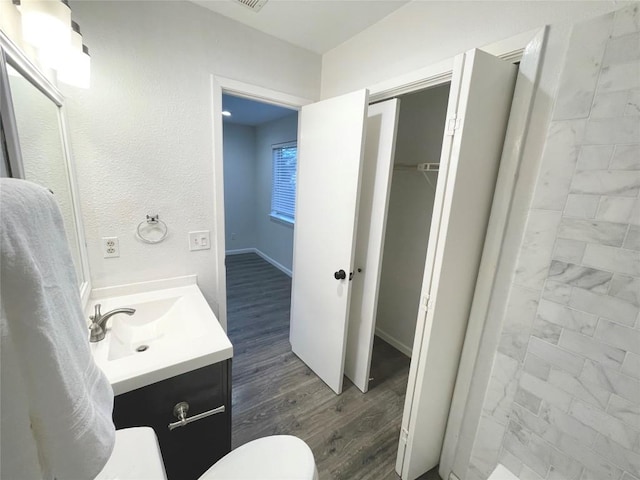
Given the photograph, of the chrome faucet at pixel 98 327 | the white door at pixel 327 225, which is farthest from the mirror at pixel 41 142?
the white door at pixel 327 225

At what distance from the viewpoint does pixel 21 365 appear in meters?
0.39

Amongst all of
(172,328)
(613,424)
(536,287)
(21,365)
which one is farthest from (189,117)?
(613,424)

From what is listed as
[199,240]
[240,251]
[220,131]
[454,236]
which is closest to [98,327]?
[199,240]

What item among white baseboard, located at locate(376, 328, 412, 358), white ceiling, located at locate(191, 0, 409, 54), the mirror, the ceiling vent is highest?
white ceiling, located at locate(191, 0, 409, 54)

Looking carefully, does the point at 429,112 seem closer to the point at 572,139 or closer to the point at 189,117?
the point at 572,139

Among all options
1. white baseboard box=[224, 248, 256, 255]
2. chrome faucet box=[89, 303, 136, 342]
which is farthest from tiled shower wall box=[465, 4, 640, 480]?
white baseboard box=[224, 248, 256, 255]

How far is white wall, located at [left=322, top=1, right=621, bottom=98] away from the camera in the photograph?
0.96m

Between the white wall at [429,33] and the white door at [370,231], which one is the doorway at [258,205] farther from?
the white wall at [429,33]

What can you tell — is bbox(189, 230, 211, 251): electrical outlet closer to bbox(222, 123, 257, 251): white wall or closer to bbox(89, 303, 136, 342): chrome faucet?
bbox(89, 303, 136, 342): chrome faucet

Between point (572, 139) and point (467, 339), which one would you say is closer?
point (572, 139)

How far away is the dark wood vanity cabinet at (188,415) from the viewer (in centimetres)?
95

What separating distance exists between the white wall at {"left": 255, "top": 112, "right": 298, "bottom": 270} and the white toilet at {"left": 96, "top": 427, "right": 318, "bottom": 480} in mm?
3233

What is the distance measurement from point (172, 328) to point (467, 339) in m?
1.47

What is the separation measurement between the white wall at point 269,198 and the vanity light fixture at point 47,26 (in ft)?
10.0
